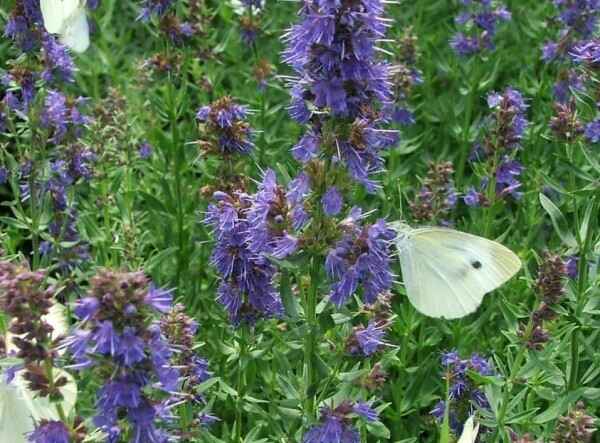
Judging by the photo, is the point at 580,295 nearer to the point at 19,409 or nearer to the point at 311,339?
the point at 311,339

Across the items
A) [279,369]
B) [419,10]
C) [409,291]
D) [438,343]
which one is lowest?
[438,343]

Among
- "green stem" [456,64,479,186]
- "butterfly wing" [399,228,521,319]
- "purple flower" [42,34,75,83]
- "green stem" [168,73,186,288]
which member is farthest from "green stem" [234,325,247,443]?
"green stem" [456,64,479,186]

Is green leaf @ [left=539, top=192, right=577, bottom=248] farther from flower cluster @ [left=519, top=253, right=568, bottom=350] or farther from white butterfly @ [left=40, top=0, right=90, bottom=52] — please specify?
white butterfly @ [left=40, top=0, right=90, bottom=52]

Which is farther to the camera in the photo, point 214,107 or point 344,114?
point 214,107

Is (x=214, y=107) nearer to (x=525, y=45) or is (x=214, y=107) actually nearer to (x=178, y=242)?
(x=178, y=242)

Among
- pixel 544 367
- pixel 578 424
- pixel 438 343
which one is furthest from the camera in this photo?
pixel 438 343

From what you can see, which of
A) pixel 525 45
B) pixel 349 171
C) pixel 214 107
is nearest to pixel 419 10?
pixel 525 45

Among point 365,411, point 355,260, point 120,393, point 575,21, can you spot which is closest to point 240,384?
point 365,411

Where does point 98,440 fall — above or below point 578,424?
above
